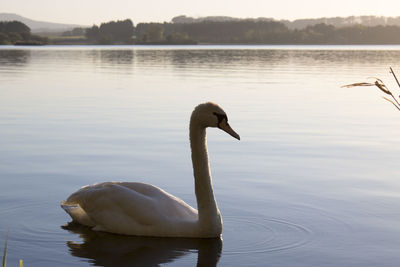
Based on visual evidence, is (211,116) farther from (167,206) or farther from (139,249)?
(139,249)

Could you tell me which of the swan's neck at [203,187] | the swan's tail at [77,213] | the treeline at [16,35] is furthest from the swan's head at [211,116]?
the treeline at [16,35]

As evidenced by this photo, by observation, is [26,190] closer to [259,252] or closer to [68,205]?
[68,205]

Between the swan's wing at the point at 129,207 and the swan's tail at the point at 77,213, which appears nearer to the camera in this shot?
the swan's wing at the point at 129,207

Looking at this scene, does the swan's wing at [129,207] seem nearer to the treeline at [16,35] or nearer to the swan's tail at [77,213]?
the swan's tail at [77,213]

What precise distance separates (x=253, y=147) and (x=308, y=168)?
2.43 meters

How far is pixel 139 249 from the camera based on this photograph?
25.2 ft

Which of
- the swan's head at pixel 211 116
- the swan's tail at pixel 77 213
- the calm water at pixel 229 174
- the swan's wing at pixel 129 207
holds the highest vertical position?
the swan's head at pixel 211 116

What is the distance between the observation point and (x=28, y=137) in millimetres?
15570

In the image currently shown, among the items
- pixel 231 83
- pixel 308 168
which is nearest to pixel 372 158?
pixel 308 168

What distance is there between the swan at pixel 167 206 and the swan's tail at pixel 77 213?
278 millimetres

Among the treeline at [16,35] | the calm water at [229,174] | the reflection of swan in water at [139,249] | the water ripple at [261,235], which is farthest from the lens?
the treeline at [16,35]

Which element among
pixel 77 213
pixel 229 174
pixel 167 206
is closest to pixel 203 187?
pixel 167 206

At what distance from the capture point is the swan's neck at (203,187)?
7906 millimetres

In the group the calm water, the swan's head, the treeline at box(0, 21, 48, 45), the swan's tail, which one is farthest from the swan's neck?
the treeline at box(0, 21, 48, 45)
